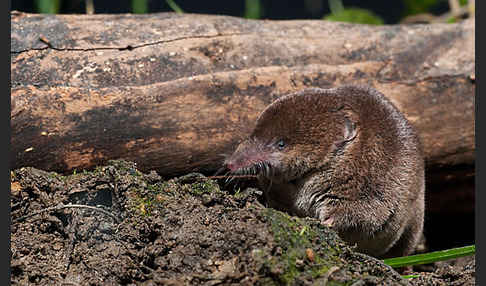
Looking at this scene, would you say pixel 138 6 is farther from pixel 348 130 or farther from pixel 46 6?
pixel 348 130

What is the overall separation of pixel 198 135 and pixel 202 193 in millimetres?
694

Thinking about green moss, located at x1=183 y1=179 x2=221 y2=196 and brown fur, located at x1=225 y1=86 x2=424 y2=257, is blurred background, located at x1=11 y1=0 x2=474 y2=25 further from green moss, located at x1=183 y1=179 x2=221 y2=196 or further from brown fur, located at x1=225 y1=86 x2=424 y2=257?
green moss, located at x1=183 y1=179 x2=221 y2=196

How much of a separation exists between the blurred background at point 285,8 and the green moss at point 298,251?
2.54 meters

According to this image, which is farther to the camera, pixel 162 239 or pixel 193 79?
pixel 193 79

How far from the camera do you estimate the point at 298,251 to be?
2059 mm

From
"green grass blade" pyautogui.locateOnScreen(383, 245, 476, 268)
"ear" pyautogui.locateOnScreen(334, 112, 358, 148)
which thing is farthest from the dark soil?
"ear" pyautogui.locateOnScreen(334, 112, 358, 148)

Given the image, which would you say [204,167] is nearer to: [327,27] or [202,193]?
[202,193]

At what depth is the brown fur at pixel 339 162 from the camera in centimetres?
275

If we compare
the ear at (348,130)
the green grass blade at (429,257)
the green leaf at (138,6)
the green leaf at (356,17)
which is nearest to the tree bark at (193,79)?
the ear at (348,130)

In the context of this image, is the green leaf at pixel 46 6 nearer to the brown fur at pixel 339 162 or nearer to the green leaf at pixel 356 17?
the brown fur at pixel 339 162

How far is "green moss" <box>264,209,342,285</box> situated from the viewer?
1977mm

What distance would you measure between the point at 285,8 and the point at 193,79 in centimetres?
374

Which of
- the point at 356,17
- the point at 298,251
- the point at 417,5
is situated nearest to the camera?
the point at 298,251

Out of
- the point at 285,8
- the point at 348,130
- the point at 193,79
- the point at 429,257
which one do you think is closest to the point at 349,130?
the point at 348,130
